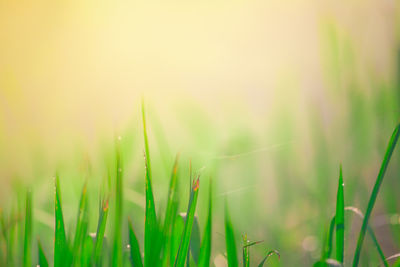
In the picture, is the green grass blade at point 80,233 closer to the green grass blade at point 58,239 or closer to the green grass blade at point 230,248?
the green grass blade at point 58,239

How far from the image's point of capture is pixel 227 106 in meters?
0.96

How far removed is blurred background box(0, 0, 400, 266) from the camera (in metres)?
0.73

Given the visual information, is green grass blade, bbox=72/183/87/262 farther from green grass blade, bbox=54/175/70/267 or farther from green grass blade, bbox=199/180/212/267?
green grass blade, bbox=199/180/212/267

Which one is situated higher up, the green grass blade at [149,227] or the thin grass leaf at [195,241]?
the green grass blade at [149,227]

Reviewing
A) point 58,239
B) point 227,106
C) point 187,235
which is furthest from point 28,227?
point 227,106

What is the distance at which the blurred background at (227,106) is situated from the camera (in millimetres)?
735

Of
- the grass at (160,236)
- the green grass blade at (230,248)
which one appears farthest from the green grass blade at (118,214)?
the green grass blade at (230,248)

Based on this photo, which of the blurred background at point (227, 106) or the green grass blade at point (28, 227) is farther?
the blurred background at point (227, 106)

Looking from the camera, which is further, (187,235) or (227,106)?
(227,106)

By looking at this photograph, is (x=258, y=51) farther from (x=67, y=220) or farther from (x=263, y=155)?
(x=67, y=220)

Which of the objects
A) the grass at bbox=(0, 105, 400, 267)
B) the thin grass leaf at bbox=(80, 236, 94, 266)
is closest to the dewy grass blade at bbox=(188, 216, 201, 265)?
the grass at bbox=(0, 105, 400, 267)

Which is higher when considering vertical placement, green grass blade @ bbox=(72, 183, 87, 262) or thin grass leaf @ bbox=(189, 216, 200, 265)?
green grass blade @ bbox=(72, 183, 87, 262)

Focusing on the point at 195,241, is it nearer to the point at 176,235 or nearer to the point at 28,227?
the point at 176,235

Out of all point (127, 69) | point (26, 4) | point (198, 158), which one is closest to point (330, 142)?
point (198, 158)
